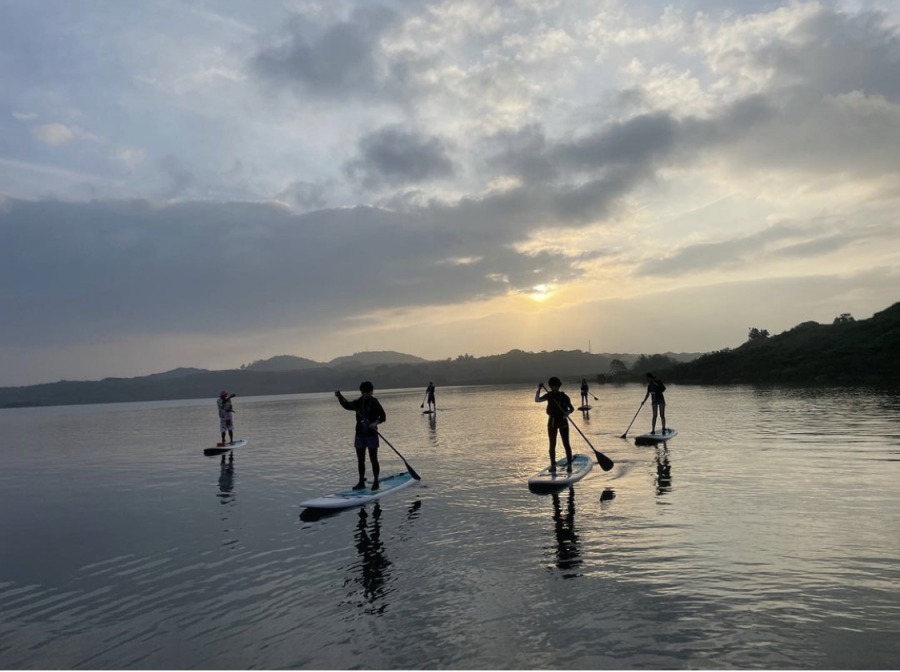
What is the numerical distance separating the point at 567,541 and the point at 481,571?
2220 millimetres

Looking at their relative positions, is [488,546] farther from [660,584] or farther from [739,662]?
[739,662]

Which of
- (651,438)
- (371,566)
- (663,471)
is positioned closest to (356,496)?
(371,566)

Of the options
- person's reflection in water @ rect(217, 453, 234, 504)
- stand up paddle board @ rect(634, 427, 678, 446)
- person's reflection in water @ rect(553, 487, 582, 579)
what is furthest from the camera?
stand up paddle board @ rect(634, 427, 678, 446)

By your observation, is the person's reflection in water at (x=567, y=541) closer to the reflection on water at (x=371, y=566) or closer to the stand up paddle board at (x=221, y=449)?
the reflection on water at (x=371, y=566)

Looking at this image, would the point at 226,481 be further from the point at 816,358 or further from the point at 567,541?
the point at 816,358

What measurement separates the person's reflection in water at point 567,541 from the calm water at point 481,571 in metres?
0.05

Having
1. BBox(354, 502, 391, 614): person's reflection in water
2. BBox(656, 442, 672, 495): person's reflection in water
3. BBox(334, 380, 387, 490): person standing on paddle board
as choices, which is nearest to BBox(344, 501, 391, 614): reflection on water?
BBox(354, 502, 391, 614): person's reflection in water

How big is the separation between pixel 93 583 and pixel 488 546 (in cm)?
709

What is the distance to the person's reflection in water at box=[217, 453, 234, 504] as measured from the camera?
16766 millimetres

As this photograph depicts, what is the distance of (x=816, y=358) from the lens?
104 metres

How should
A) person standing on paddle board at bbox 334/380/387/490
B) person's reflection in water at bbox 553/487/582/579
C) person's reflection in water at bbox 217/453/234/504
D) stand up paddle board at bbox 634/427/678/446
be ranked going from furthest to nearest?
stand up paddle board at bbox 634/427/678/446 → person's reflection in water at bbox 217/453/234/504 → person standing on paddle board at bbox 334/380/387/490 → person's reflection in water at bbox 553/487/582/579

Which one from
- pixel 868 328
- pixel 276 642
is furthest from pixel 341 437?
pixel 868 328

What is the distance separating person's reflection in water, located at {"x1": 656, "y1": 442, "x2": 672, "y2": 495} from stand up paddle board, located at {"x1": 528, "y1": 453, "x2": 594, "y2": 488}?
211 cm

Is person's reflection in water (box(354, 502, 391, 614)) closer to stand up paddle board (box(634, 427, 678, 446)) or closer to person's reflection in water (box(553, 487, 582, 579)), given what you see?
person's reflection in water (box(553, 487, 582, 579))
